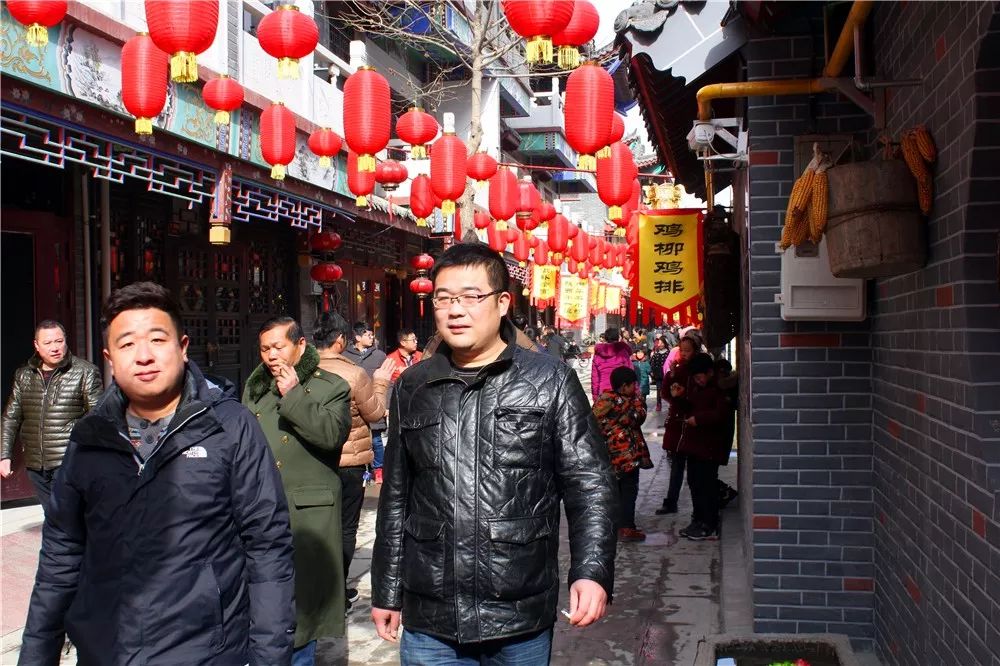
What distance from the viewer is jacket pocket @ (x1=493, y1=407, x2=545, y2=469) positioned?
282 centimetres

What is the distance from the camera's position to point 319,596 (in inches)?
165

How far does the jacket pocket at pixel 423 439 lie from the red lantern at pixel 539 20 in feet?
12.9

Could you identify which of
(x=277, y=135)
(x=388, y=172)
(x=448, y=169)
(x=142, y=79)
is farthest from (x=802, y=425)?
(x=388, y=172)

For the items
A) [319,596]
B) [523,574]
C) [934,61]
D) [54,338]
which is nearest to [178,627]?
[523,574]

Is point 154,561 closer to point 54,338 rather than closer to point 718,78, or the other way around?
point 54,338

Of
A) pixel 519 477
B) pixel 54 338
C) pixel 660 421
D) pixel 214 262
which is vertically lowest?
pixel 660 421

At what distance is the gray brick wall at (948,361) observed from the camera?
8.88ft

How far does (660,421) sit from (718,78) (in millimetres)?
11303

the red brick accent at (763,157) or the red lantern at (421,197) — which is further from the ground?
the red lantern at (421,197)

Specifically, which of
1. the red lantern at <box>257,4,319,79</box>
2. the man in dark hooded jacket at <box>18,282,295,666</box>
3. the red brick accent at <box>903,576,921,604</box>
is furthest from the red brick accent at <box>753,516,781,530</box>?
the red lantern at <box>257,4,319,79</box>

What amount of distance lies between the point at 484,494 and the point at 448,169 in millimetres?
8081

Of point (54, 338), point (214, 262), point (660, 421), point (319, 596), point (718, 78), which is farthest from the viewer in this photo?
point (660, 421)

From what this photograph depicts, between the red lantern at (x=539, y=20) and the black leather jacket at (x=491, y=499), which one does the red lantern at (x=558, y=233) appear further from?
the black leather jacket at (x=491, y=499)

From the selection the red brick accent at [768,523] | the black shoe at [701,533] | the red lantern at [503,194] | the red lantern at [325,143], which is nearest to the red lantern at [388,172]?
the red lantern at [503,194]
